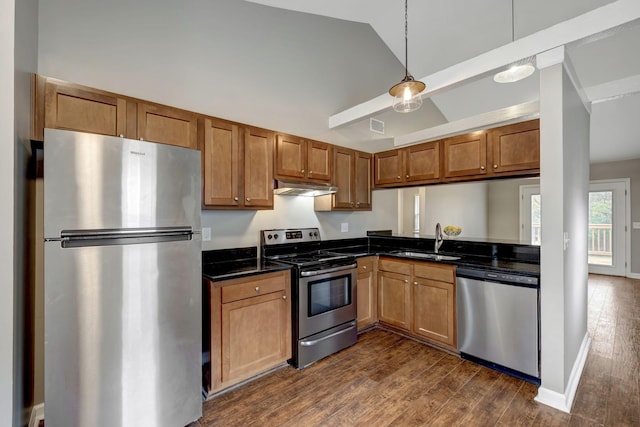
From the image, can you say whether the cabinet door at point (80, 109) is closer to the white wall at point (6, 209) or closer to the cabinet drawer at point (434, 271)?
the white wall at point (6, 209)

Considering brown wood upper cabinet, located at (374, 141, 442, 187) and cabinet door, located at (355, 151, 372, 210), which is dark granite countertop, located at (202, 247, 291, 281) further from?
brown wood upper cabinet, located at (374, 141, 442, 187)

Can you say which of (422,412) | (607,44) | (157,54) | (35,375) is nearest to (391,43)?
(607,44)

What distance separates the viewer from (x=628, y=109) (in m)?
4.12

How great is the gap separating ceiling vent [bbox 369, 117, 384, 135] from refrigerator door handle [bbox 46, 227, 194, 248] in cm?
288

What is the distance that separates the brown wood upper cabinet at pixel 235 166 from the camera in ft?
8.04

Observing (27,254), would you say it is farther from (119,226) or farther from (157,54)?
(157,54)

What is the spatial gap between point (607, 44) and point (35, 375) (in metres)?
5.89

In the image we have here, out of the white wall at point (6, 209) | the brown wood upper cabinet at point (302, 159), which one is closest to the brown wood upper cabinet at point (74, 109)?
the white wall at point (6, 209)

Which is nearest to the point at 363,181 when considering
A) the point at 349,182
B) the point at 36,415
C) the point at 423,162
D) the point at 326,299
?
the point at 349,182

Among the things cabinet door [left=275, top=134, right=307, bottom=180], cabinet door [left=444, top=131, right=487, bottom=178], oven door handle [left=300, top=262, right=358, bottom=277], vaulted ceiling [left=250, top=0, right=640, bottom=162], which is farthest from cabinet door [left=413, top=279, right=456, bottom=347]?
vaulted ceiling [left=250, top=0, right=640, bottom=162]

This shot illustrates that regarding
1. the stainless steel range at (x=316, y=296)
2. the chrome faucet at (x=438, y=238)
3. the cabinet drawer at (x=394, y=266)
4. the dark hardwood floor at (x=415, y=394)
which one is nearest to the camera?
the dark hardwood floor at (x=415, y=394)

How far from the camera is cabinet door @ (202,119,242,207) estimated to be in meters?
2.44

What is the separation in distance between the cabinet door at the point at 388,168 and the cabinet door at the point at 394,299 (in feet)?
3.93

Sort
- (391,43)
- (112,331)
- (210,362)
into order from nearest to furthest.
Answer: (112,331)
(210,362)
(391,43)
